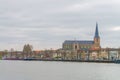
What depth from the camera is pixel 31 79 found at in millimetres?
50062

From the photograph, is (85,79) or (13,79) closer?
(13,79)

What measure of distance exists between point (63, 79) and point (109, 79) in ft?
21.7

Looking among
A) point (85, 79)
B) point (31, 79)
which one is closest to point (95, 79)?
point (85, 79)

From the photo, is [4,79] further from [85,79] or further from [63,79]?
[85,79]

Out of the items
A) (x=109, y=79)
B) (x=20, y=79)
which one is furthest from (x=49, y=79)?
(x=109, y=79)

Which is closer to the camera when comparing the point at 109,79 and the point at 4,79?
the point at 4,79

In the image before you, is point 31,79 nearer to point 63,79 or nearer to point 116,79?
point 63,79

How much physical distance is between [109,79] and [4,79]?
14.8 metres

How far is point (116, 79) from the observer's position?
2044 inches

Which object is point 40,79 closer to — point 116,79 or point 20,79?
point 20,79

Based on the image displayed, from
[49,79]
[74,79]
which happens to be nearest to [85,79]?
[74,79]

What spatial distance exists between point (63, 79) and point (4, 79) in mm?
8224

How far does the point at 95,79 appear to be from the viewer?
51125 millimetres

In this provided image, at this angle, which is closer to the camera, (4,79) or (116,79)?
(4,79)
